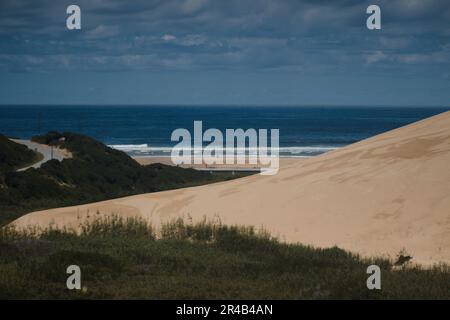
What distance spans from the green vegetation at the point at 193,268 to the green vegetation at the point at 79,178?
955 centimetres

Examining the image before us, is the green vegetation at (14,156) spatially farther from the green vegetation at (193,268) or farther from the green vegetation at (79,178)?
the green vegetation at (193,268)

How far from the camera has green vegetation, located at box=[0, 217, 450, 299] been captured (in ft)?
31.4

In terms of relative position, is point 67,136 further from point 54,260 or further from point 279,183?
point 54,260

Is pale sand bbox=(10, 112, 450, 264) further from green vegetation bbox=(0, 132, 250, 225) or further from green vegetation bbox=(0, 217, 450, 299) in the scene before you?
green vegetation bbox=(0, 132, 250, 225)

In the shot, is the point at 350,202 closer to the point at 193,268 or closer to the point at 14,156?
the point at 193,268

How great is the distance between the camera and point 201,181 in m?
39.1

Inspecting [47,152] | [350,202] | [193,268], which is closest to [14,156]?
[47,152]

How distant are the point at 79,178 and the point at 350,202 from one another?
20.9 metres

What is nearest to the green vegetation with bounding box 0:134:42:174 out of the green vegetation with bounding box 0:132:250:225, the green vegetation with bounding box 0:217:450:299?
the green vegetation with bounding box 0:132:250:225

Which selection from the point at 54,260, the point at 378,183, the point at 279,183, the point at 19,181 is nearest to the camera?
the point at 54,260

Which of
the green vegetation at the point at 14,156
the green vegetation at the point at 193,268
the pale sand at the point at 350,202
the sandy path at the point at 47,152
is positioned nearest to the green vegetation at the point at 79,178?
the green vegetation at the point at 14,156

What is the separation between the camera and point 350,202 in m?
15.2

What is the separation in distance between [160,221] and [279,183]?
10.4 ft
